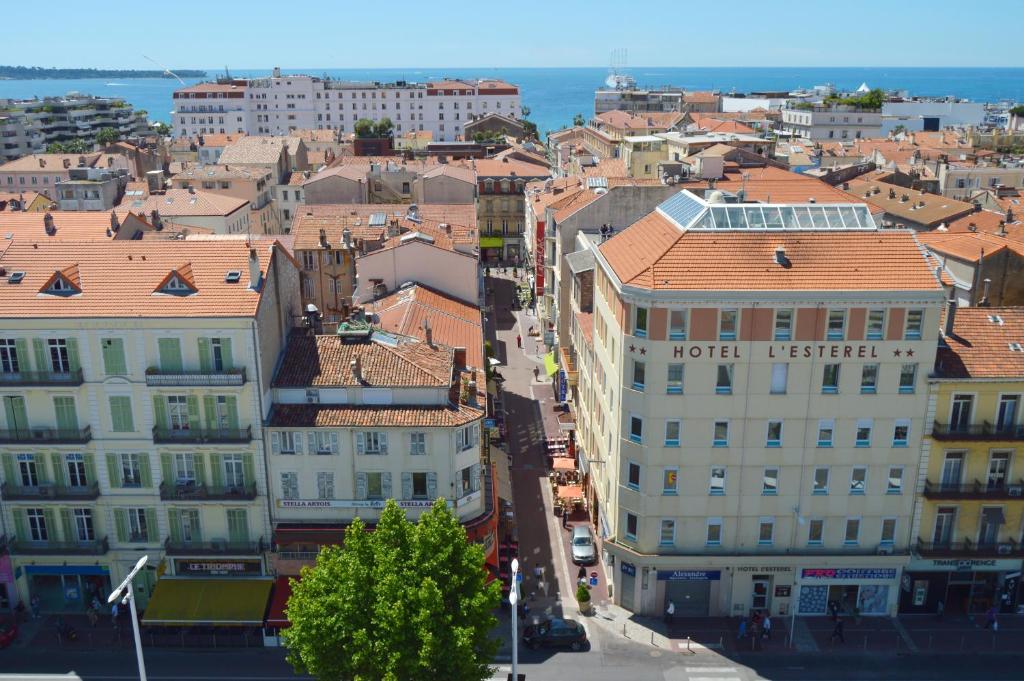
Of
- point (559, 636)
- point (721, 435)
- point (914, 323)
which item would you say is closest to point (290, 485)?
point (559, 636)

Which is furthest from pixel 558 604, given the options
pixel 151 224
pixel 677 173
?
pixel 151 224

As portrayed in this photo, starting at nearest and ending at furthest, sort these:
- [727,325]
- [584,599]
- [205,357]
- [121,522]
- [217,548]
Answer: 1. [727,325]
2. [205,357]
3. [217,548]
4. [121,522]
5. [584,599]

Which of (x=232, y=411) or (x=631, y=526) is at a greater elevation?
(x=232, y=411)

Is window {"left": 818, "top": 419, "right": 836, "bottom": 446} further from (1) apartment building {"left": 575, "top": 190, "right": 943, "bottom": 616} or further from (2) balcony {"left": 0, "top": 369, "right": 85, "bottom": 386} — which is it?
(2) balcony {"left": 0, "top": 369, "right": 85, "bottom": 386}

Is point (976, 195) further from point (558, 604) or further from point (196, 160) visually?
point (196, 160)

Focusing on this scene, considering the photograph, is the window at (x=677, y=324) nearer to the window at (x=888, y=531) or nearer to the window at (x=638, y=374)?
the window at (x=638, y=374)

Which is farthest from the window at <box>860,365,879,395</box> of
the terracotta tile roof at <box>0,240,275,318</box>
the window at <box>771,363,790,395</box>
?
the terracotta tile roof at <box>0,240,275,318</box>

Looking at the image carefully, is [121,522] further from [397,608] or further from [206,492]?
[397,608]
